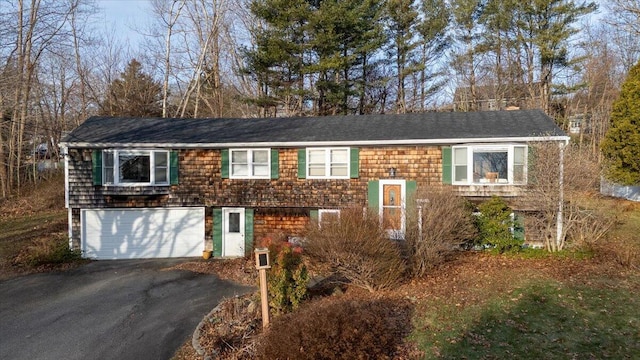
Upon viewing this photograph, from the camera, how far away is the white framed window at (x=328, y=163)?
1375 cm

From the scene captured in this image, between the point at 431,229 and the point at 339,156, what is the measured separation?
4970 mm

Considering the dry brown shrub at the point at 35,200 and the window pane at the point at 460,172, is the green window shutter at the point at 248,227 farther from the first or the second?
the dry brown shrub at the point at 35,200

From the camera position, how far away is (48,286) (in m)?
11.3

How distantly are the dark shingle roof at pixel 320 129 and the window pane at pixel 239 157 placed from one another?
0.48 metres

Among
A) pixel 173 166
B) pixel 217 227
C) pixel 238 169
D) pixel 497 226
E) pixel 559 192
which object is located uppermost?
pixel 173 166

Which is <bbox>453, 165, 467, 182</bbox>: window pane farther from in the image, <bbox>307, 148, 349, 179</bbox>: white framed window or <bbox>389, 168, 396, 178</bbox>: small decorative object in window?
<bbox>307, 148, 349, 179</bbox>: white framed window

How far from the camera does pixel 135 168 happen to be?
46.8 ft

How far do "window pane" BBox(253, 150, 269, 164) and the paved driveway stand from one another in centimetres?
442

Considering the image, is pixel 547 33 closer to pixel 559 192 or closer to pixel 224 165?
pixel 559 192

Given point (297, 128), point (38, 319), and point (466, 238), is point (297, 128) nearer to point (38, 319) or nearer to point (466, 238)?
point (466, 238)

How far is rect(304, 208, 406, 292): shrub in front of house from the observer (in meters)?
8.49

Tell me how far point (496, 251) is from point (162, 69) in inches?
1068

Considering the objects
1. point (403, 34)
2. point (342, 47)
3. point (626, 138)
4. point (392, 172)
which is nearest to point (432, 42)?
point (403, 34)

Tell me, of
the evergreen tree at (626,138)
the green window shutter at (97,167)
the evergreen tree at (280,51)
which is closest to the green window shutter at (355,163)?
the green window shutter at (97,167)
